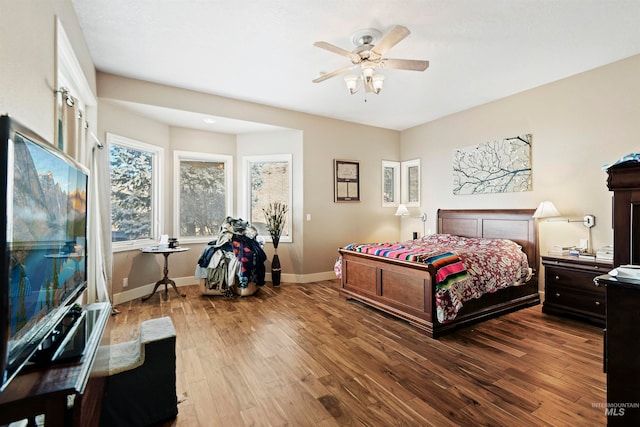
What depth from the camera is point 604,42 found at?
3023 millimetres

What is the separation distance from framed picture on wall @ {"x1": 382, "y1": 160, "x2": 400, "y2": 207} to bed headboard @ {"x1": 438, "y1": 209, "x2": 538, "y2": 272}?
3.51 feet

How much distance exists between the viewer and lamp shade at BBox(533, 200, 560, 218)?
12.3 ft

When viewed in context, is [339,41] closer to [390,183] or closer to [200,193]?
[200,193]

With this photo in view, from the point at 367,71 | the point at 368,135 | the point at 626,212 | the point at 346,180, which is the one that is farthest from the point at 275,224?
the point at 626,212

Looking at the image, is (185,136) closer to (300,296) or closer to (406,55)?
(300,296)

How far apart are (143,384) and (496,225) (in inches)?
185

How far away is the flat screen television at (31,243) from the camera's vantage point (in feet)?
2.85

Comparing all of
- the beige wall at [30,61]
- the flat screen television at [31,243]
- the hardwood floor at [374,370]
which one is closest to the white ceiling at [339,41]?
the beige wall at [30,61]

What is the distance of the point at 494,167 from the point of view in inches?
183

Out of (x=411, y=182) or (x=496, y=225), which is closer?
(x=496, y=225)

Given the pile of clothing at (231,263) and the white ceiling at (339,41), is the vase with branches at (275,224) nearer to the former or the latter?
the pile of clothing at (231,263)

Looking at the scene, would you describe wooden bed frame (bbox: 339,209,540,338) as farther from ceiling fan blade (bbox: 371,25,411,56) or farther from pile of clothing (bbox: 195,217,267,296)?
ceiling fan blade (bbox: 371,25,411,56)

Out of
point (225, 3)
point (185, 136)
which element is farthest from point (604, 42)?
point (185, 136)

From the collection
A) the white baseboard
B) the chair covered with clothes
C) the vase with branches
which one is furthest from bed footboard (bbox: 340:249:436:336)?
the chair covered with clothes
